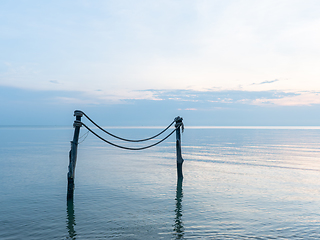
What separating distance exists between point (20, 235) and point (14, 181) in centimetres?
1062

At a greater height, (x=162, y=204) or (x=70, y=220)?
(x=162, y=204)

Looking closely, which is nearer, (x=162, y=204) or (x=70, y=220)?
(x=70, y=220)

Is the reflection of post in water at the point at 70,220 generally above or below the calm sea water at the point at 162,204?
below

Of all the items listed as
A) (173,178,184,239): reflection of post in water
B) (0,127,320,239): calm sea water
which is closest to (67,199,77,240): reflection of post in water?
(0,127,320,239): calm sea water

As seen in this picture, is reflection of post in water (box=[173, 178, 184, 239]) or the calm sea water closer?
reflection of post in water (box=[173, 178, 184, 239])

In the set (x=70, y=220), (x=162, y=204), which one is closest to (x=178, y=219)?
(x=162, y=204)

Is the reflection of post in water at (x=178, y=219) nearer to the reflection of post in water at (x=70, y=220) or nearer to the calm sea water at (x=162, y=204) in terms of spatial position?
the calm sea water at (x=162, y=204)

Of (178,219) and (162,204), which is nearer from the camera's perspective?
(178,219)

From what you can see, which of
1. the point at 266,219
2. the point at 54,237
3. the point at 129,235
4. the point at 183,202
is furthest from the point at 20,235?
the point at 266,219

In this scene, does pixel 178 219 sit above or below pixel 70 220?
above

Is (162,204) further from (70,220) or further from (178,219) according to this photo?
(70,220)

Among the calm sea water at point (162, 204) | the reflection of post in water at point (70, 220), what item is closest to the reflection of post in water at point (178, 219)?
the calm sea water at point (162, 204)

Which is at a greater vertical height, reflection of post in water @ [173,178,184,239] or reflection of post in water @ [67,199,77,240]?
reflection of post in water @ [173,178,184,239]

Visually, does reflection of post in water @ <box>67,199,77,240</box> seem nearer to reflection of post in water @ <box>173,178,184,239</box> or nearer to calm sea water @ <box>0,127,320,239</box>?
calm sea water @ <box>0,127,320,239</box>
